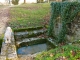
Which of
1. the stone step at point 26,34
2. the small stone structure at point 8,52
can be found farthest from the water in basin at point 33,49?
the small stone structure at point 8,52

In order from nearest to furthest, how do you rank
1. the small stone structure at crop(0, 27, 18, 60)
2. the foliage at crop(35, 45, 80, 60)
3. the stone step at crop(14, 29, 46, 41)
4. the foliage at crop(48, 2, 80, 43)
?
the foliage at crop(35, 45, 80, 60) < the small stone structure at crop(0, 27, 18, 60) < the foliage at crop(48, 2, 80, 43) < the stone step at crop(14, 29, 46, 41)

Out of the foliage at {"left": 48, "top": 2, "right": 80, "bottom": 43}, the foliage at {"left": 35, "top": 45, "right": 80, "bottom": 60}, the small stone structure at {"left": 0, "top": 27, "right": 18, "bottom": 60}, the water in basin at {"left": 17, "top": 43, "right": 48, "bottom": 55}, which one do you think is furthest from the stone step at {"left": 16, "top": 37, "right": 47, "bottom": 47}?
the foliage at {"left": 35, "top": 45, "right": 80, "bottom": 60}

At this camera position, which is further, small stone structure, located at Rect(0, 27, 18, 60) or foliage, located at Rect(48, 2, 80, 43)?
foliage, located at Rect(48, 2, 80, 43)

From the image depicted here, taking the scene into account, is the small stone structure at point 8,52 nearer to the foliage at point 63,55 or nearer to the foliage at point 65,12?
the foliage at point 63,55

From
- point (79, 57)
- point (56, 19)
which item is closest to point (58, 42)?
point (56, 19)

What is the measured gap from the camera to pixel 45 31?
9.30 m

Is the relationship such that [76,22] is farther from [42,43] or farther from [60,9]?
[42,43]

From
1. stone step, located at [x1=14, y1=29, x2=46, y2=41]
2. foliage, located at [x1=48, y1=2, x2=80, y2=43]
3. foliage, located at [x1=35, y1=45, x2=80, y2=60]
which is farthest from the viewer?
stone step, located at [x1=14, y1=29, x2=46, y2=41]

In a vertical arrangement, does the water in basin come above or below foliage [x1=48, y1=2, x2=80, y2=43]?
below

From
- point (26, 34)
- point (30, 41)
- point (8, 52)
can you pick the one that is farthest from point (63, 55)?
point (26, 34)

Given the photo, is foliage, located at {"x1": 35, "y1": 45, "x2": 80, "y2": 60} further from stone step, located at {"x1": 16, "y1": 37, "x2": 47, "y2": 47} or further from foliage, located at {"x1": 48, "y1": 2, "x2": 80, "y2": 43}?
stone step, located at {"x1": 16, "y1": 37, "x2": 47, "y2": 47}

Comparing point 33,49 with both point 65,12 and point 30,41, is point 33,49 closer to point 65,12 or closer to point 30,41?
point 30,41

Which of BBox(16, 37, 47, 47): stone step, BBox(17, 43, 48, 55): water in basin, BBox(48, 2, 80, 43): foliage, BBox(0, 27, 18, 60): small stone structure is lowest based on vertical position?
BBox(17, 43, 48, 55): water in basin

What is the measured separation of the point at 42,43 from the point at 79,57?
3728 mm
